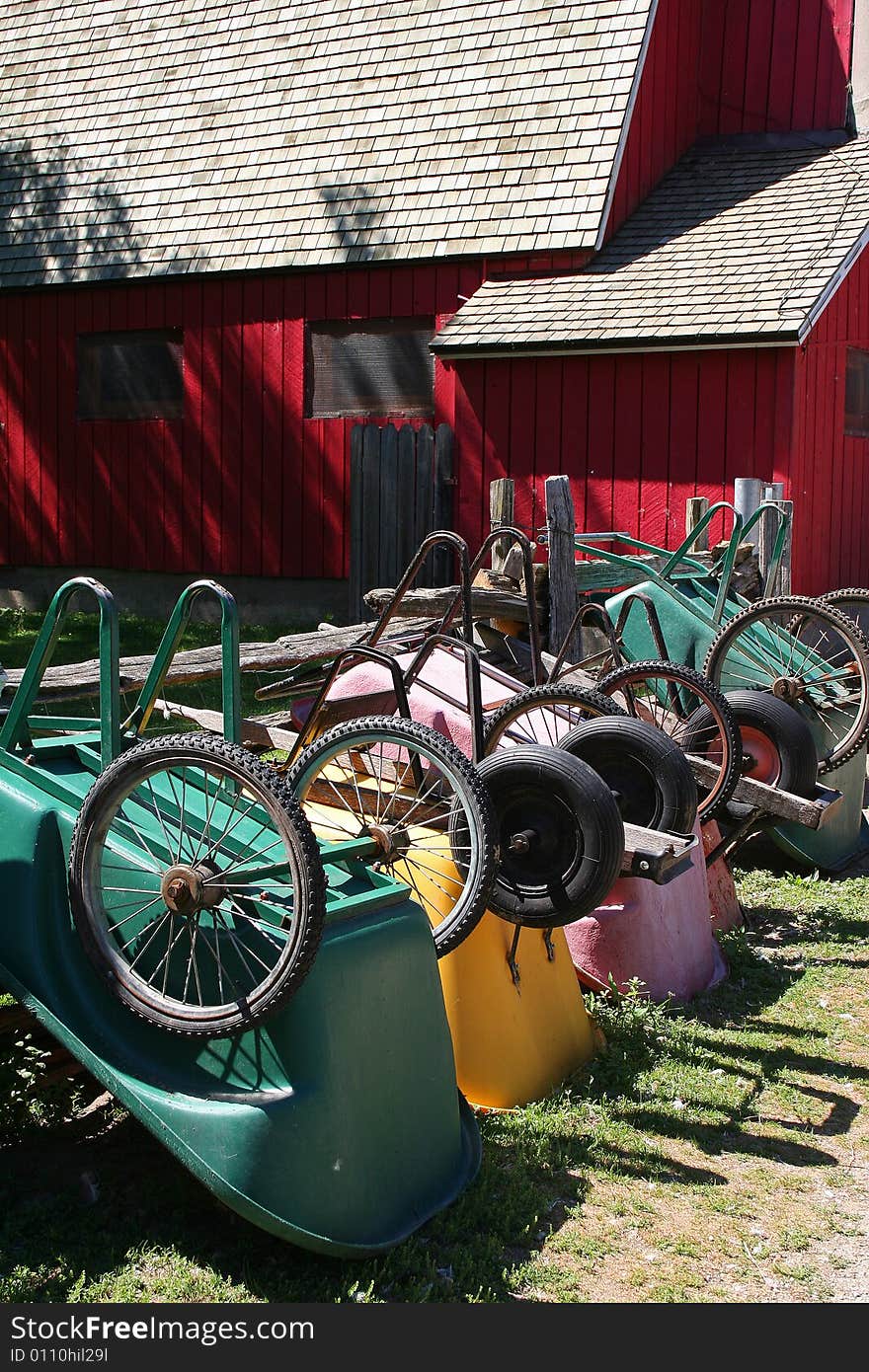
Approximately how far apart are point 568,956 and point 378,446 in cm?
869

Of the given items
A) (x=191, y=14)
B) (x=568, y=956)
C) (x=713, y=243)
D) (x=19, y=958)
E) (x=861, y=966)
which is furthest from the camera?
(x=191, y=14)

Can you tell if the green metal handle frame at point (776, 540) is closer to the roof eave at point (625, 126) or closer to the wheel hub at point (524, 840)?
the roof eave at point (625, 126)

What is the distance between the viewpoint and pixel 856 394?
46.6 ft

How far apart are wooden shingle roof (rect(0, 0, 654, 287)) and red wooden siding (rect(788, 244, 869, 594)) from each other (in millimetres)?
2374

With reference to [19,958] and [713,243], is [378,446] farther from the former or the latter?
[19,958]

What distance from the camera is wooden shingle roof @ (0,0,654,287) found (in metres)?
13.8

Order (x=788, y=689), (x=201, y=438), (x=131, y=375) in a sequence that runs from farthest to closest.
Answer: (x=131, y=375) → (x=201, y=438) → (x=788, y=689)

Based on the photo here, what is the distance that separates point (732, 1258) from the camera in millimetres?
4207

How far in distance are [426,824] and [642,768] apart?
0.98 meters

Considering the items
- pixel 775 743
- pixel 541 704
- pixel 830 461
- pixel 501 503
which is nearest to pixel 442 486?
pixel 830 461

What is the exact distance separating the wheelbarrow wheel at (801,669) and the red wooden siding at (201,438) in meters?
6.57

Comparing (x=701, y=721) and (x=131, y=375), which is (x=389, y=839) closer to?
(x=701, y=721)

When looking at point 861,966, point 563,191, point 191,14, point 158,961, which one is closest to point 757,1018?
point 861,966

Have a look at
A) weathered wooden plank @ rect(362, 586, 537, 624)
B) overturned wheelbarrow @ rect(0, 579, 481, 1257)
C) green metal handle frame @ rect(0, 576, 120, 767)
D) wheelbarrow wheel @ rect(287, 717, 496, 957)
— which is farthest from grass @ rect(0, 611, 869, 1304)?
weathered wooden plank @ rect(362, 586, 537, 624)
